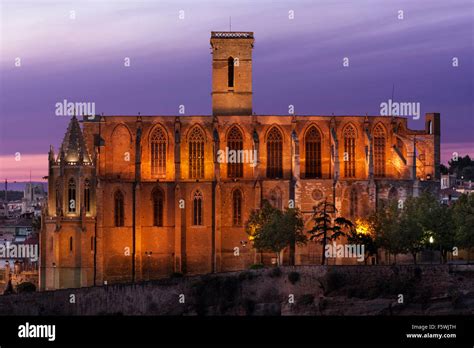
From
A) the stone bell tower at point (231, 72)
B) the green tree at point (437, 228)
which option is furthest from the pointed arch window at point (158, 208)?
the green tree at point (437, 228)

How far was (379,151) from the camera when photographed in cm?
13012

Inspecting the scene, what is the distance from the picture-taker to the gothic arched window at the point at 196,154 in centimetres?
12731

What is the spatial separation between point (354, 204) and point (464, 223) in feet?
43.9

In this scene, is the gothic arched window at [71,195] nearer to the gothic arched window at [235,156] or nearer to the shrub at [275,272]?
the gothic arched window at [235,156]

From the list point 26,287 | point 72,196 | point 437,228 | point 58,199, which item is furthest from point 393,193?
point 26,287

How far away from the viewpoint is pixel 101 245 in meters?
122

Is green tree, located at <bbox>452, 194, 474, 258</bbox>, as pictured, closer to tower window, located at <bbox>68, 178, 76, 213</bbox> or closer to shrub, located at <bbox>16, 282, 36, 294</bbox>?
tower window, located at <bbox>68, 178, 76, 213</bbox>

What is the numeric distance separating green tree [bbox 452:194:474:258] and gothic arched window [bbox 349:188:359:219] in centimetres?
973

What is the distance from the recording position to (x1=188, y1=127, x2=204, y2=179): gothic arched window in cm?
12731

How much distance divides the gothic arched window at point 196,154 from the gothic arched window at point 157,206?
3168mm

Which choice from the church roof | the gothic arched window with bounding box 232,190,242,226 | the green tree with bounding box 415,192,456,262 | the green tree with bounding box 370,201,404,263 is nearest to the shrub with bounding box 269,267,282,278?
the green tree with bounding box 370,201,404,263

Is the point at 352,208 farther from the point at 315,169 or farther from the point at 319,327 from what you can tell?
the point at 319,327

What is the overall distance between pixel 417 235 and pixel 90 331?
1143 inches

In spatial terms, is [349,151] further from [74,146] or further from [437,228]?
[74,146]
